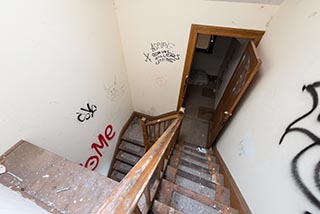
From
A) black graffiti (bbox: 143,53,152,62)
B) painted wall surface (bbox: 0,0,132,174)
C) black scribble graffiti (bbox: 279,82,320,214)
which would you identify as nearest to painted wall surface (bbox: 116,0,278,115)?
black graffiti (bbox: 143,53,152,62)

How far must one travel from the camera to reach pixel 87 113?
6.33 feet

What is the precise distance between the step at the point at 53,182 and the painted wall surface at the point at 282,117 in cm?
109

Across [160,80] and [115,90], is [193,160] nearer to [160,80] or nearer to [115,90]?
[160,80]

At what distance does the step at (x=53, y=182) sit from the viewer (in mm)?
1004

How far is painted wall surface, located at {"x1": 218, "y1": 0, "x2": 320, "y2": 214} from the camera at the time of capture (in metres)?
0.97

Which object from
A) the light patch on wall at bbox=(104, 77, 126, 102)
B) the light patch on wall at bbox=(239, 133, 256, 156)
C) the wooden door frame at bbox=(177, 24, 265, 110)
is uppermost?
the wooden door frame at bbox=(177, 24, 265, 110)

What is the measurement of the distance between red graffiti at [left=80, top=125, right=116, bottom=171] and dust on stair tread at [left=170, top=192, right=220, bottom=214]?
1.24m

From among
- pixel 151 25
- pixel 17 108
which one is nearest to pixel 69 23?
pixel 17 108

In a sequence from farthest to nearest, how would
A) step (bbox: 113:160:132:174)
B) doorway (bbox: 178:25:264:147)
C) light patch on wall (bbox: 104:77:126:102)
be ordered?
1. step (bbox: 113:160:132:174)
2. light patch on wall (bbox: 104:77:126:102)
3. doorway (bbox: 178:25:264:147)

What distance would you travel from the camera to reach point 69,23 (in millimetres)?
1431

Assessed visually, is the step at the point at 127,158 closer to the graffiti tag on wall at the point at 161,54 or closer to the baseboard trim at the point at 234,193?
the baseboard trim at the point at 234,193

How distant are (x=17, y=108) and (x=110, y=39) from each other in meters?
1.29

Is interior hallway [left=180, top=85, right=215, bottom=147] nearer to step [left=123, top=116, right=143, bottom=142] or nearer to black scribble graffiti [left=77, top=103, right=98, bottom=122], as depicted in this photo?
step [left=123, top=116, right=143, bottom=142]

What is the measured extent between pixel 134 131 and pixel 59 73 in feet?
6.44
